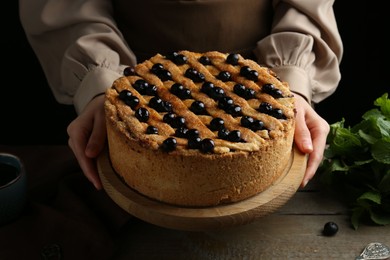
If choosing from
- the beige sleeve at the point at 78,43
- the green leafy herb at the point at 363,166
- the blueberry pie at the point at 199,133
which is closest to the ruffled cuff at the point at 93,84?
the beige sleeve at the point at 78,43

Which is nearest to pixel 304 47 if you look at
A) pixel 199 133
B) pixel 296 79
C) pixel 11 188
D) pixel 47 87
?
pixel 296 79

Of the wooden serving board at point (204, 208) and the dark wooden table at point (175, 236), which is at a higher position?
the wooden serving board at point (204, 208)

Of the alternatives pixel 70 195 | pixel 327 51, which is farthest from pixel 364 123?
pixel 70 195

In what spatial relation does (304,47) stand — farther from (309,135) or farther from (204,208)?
(204,208)

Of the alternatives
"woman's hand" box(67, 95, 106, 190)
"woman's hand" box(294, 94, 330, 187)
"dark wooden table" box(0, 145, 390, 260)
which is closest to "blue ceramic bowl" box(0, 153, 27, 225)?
"dark wooden table" box(0, 145, 390, 260)

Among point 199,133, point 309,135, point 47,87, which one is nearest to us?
point 199,133

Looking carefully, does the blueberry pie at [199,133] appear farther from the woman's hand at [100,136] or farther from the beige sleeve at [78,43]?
the beige sleeve at [78,43]
